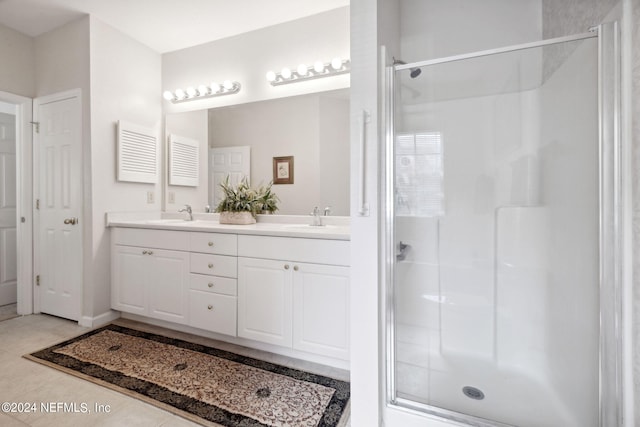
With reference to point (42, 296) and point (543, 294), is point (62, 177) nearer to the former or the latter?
point (42, 296)

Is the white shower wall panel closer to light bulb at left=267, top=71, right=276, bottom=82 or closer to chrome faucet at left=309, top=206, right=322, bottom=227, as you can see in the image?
chrome faucet at left=309, top=206, right=322, bottom=227

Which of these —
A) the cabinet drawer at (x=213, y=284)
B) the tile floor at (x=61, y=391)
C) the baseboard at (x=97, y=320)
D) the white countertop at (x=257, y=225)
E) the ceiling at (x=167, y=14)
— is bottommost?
the tile floor at (x=61, y=391)

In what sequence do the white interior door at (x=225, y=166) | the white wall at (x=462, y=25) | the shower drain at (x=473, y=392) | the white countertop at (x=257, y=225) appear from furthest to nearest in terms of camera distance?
the white interior door at (x=225, y=166)
the white countertop at (x=257, y=225)
the white wall at (x=462, y=25)
the shower drain at (x=473, y=392)

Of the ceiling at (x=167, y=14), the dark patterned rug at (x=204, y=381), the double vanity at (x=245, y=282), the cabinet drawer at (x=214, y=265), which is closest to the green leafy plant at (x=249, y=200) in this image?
the double vanity at (x=245, y=282)

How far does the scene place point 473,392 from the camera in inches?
56.1

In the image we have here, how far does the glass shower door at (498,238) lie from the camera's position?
1.26 metres

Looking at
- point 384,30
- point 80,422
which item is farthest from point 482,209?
point 80,422

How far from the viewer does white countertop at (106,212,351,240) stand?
1834 mm

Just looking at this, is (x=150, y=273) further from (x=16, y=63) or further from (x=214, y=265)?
(x=16, y=63)

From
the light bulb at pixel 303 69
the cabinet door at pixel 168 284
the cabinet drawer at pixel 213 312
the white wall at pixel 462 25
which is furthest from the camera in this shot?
the light bulb at pixel 303 69

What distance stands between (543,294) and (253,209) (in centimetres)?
197

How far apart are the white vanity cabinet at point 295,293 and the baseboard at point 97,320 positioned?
136 centimetres

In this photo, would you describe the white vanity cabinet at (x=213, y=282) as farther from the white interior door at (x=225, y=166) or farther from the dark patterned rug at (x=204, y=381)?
the white interior door at (x=225, y=166)

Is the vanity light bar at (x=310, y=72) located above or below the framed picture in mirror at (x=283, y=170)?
above
